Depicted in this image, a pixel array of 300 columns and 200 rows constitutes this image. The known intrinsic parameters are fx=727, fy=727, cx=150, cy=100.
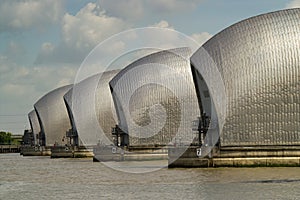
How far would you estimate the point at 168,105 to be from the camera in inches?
2997

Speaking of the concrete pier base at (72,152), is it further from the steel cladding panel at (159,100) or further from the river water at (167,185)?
the river water at (167,185)

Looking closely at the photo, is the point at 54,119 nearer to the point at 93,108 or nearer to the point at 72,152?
the point at 93,108

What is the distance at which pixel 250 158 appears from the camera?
154 feet

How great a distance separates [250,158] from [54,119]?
7107cm

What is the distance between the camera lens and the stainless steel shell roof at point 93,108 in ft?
315

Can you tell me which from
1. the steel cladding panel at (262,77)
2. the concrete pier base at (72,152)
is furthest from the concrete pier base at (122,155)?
the steel cladding panel at (262,77)

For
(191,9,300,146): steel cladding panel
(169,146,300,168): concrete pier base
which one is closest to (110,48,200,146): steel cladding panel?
(191,9,300,146): steel cladding panel

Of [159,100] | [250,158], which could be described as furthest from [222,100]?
[159,100]

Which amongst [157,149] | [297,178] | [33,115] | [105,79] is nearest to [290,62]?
[297,178]

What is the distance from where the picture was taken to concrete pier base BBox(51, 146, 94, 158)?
289 feet

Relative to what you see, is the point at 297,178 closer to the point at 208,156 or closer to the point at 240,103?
the point at 208,156

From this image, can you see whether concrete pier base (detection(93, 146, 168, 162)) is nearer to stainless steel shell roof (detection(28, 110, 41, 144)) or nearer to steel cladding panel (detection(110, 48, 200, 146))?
steel cladding panel (detection(110, 48, 200, 146))

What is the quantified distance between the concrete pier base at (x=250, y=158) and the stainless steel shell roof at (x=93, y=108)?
4608 cm

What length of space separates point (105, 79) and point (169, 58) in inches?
886
